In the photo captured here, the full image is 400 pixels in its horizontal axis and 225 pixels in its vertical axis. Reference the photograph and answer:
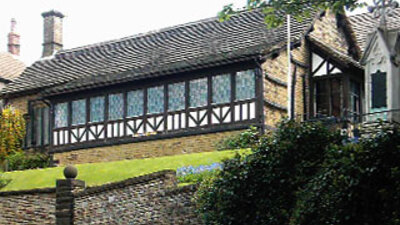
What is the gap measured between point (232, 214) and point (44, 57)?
26.8 m

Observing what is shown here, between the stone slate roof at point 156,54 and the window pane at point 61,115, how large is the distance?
28.7 inches

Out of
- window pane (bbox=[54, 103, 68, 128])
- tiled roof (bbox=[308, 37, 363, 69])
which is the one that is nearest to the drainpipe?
tiled roof (bbox=[308, 37, 363, 69])

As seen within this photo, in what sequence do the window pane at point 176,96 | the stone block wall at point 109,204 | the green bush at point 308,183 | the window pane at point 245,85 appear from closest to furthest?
the green bush at point 308,183
the stone block wall at point 109,204
the window pane at point 245,85
the window pane at point 176,96

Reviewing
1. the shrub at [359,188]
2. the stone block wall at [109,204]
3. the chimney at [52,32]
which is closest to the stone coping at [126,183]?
the stone block wall at [109,204]

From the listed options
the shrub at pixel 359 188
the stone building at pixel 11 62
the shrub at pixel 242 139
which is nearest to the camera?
the shrub at pixel 359 188

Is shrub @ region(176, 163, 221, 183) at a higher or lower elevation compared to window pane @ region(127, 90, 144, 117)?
lower

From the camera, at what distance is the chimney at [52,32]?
42.1 metres

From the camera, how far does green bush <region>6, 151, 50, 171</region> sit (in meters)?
34.9

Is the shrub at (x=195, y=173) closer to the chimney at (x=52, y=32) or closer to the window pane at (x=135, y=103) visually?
the window pane at (x=135, y=103)

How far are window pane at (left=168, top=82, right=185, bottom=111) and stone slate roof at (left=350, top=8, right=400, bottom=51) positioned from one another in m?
8.04

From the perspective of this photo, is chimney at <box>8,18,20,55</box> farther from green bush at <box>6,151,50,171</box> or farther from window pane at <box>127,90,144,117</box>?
window pane at <box>127,90,144,117</box>

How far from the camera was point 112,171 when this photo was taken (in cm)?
2678

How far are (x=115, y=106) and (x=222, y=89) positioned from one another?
5323mm

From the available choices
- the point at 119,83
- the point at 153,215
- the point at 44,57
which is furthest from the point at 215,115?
the point at 44,57
